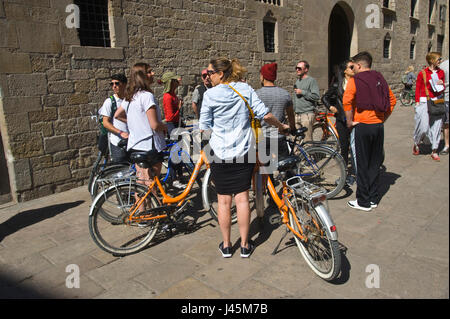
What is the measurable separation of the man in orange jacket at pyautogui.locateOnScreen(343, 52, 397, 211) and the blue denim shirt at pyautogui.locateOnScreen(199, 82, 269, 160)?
1.51m

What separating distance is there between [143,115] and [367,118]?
99.8 inches

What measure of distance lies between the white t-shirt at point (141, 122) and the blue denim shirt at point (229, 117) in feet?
2.77

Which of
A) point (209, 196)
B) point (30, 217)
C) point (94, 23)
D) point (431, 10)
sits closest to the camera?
point (209, 196)

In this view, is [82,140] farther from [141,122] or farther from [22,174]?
[141,122]

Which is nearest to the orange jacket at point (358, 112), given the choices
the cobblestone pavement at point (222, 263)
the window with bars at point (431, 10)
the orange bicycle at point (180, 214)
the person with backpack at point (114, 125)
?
the cobblestone pavement at point (222, 263)

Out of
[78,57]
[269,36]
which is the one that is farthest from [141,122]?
[269,36]

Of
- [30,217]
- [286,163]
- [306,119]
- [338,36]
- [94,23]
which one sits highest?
[338,36]

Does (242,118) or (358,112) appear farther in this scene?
(358,112)

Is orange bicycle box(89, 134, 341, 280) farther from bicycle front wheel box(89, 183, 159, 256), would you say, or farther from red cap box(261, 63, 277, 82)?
red cap box(261, 63, 277, 82)

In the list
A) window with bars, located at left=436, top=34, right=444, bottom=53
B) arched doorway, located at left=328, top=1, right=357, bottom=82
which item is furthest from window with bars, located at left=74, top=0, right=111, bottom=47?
window with bars, located at left=436, top=34, right=444, bottom=53

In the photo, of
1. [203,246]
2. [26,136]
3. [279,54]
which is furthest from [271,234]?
[279,54]

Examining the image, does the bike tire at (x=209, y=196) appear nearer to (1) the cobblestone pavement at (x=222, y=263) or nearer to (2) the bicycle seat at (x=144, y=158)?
(1) the cobblestone pavement at (x=222, y=263)

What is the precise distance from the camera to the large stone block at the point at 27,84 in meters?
5.00

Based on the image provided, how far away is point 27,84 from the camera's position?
16.9ft
